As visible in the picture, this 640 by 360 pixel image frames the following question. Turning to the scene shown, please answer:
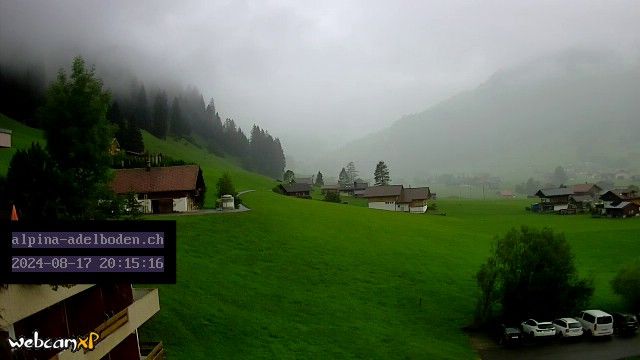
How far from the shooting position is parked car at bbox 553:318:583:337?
41000 mm

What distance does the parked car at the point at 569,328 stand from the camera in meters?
41.0

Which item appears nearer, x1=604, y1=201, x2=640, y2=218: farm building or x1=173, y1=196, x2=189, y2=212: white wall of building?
x1=173, y1=196, x2=189, y2=212: white wall of building

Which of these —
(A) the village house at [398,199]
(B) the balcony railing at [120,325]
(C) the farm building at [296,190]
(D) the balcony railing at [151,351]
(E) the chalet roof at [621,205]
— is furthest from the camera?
(C) the farm building at [296,190]

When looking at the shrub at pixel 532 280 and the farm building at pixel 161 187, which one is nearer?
the shrub at pixel 532 280

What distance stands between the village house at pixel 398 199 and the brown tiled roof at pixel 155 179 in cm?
7069

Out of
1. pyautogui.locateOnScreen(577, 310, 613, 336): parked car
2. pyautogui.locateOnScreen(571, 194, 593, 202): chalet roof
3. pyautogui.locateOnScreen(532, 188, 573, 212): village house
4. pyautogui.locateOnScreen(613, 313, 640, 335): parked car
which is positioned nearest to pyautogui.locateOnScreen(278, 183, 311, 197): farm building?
pyautogui.locateOnScreen(532, 188, 573, 212): village house

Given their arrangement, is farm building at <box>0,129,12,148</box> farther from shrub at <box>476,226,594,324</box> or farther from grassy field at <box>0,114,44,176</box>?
grassy field at <box>0,114,44,176</box>

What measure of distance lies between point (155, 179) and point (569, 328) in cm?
5913

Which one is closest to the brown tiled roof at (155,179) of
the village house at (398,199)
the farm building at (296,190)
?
the village house at (398,199)

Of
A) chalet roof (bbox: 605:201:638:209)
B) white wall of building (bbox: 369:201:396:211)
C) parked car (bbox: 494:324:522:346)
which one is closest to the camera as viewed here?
parked car (bbox: 494:324:522:346)

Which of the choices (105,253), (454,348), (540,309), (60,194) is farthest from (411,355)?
(105,253)

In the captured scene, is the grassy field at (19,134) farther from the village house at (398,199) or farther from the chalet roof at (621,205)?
the chalet roof at (621,205)

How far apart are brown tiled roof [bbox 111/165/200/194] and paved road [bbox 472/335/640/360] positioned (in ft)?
163

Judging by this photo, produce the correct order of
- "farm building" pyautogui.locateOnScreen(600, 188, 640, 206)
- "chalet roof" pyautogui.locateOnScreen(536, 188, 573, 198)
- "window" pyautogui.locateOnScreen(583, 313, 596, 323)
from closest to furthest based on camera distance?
1. "window" pyautogui.locateOnScreen(583, 313, 596, 323)
2. "farm building" pyautogui.locateOnScreen(600, 188, 640, 206)
3. "chalet roof" pyautogui.locateOnScreen(536, 188, 573, 198)
